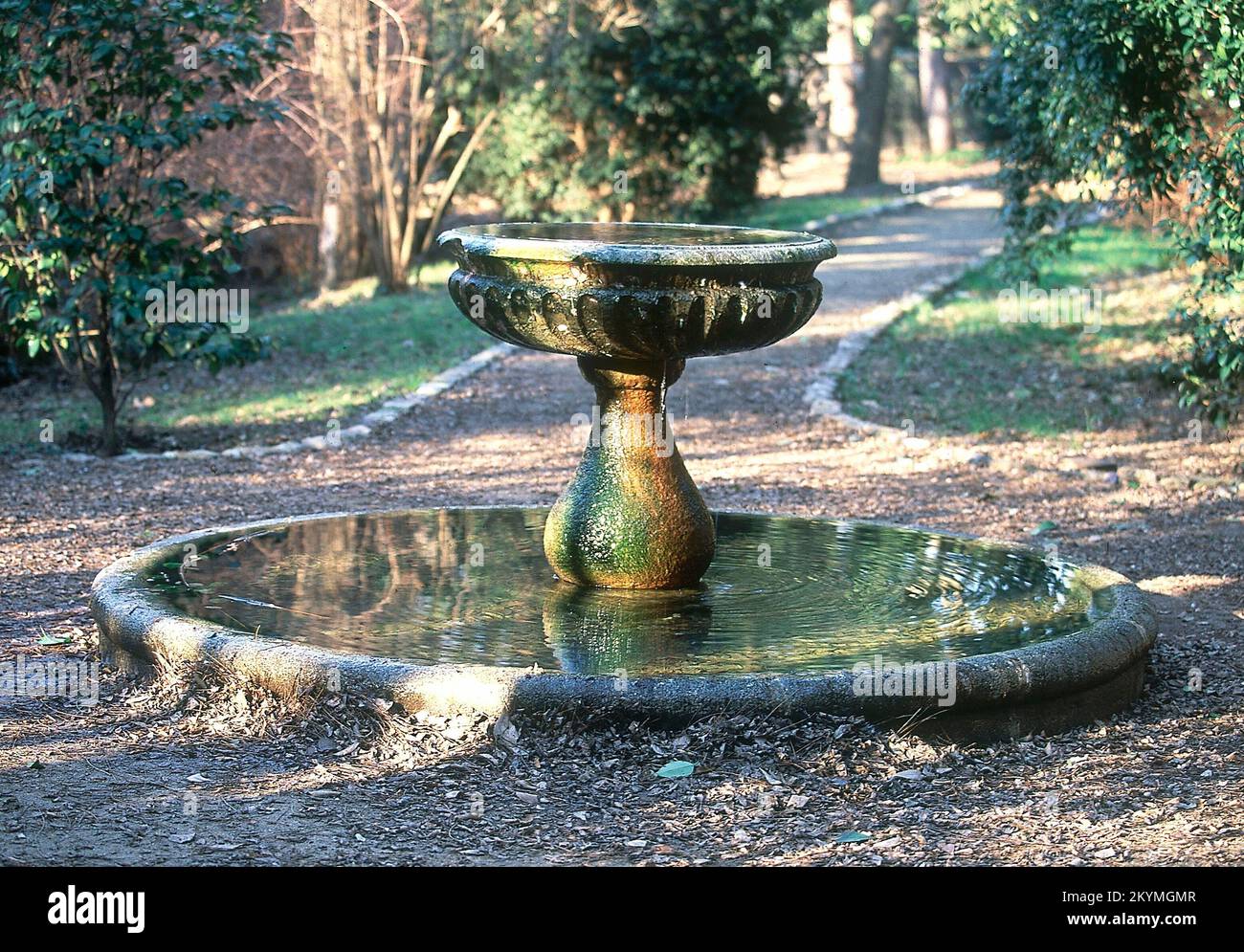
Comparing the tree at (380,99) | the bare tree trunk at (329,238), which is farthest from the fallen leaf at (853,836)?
the bare tree trunk at (329,238)

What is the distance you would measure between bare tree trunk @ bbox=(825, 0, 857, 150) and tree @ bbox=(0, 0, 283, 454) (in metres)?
22.7

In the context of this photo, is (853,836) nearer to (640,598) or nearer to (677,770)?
(677,770)

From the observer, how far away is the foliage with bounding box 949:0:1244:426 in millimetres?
7547

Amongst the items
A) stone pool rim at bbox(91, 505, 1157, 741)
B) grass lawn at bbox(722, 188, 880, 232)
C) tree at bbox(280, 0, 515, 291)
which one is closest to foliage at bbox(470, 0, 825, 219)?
tree at bbox(280, 0, 515, 291)

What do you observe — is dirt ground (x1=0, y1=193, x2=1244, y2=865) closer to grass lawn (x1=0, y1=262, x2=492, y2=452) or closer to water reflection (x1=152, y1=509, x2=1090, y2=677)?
water reflection (x1=152, y1=509, x2=1090, y2=677)

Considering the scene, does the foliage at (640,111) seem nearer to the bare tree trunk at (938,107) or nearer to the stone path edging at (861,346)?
Answer: the stone path edging at (861,346)

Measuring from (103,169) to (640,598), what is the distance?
5129 mm

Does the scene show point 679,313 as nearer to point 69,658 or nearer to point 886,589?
point 886,589

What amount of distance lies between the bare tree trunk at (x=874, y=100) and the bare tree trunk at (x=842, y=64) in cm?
159

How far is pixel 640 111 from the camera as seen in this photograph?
19.4 meters

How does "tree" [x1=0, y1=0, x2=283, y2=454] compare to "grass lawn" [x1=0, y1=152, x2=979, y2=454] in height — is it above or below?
above

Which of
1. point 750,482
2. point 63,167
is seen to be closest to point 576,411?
point 750,482

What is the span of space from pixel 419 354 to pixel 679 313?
8480 mm

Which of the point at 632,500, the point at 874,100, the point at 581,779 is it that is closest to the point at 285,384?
the point at 632,500
